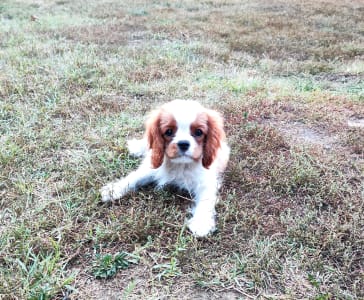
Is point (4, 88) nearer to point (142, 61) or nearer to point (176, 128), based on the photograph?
point (142, 61)

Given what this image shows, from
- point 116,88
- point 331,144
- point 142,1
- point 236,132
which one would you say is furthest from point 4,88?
point 142,1

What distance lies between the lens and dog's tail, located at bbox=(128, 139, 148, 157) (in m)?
3.60

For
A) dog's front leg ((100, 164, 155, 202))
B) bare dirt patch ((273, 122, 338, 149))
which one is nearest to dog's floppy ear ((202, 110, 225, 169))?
dog's front leg ((100, 164, 155, 202))

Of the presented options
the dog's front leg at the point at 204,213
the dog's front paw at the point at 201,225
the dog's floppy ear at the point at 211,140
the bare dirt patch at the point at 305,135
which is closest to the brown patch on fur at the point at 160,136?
the dog's floppy ear at the point at 211,140

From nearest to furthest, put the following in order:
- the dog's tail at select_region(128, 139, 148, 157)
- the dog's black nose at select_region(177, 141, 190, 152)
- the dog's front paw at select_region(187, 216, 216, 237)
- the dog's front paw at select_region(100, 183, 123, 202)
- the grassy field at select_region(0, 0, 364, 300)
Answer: the grassy field at select_region(0, 0, 364, 300)
the dog's front paw at select_region(187, 216, 216, 237)
the dog's black nose at select_region(177, 141, 190, 152)
the dog's front paw at select_region(100, 183, 123, 202)
the dog's tail at select_region(128, 139, 148, 157)

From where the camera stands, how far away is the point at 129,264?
8.02 ft

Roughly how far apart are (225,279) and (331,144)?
7.08 ft

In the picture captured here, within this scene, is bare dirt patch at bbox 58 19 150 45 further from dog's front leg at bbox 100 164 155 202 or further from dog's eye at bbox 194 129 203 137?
dog's eye at bbox 194 129 203 137

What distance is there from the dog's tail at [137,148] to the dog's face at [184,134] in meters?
0.48

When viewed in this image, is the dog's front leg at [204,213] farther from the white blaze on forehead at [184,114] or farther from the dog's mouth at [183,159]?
the white blaze on forehead at [184,114]

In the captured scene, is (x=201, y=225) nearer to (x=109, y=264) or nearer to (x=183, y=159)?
(x=183, y=159)

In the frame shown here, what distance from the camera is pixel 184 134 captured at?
9.59 ft

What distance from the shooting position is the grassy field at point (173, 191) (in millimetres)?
2352

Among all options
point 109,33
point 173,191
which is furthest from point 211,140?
point 109,33
